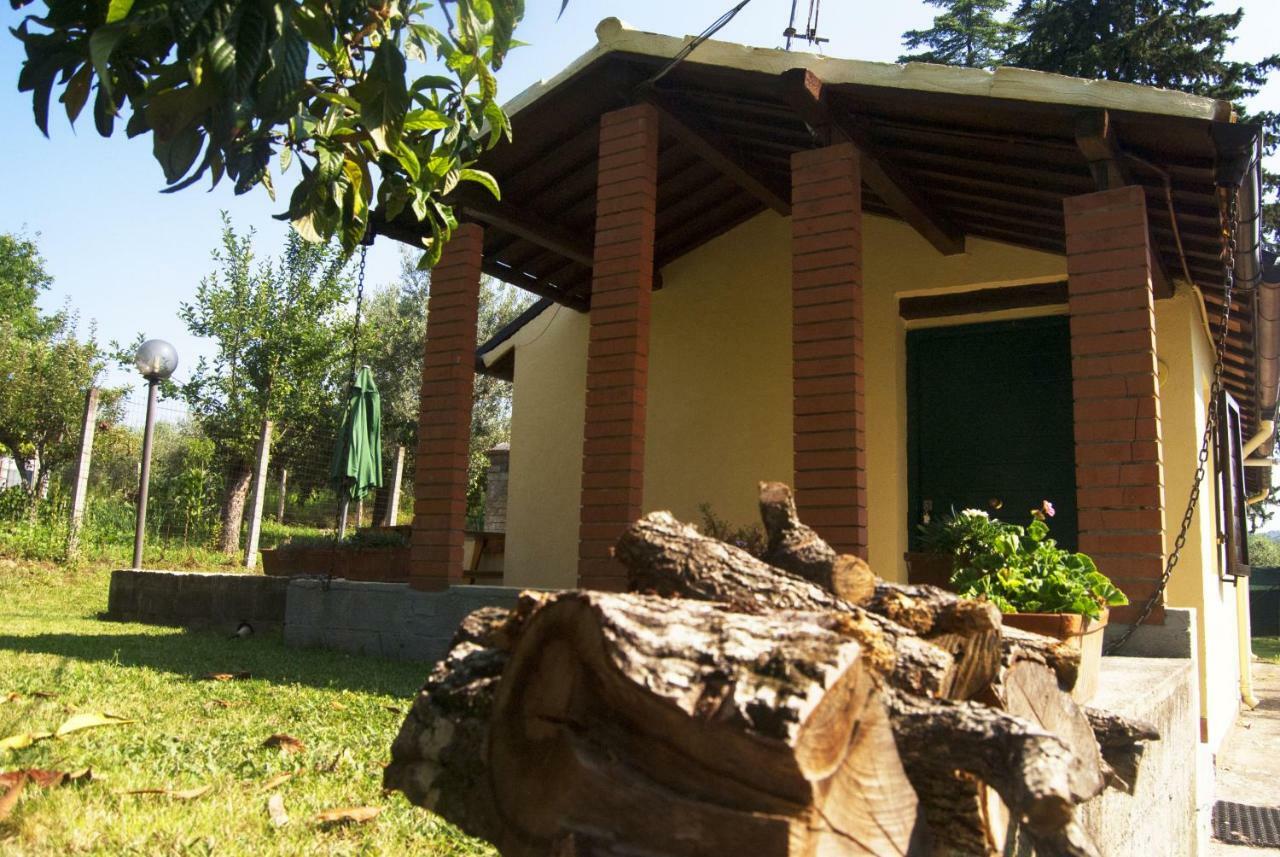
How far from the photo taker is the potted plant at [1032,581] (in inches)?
130

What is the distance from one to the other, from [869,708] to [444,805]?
84cm

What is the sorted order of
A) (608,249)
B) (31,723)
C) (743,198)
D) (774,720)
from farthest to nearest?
(743,198) < (608,249) < (31,723) < (774,720)

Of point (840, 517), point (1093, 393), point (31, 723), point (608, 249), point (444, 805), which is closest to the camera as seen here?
point (444, 805)

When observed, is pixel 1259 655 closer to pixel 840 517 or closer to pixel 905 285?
pixel 905 285

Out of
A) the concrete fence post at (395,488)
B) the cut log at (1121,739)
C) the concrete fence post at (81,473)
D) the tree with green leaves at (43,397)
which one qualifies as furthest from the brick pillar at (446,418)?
the tree with green leaves at (43,397)

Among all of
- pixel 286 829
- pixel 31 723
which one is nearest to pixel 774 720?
pixel 286 829

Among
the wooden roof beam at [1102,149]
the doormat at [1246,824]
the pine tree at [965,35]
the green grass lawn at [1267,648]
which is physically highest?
the pine tree at [965,35]

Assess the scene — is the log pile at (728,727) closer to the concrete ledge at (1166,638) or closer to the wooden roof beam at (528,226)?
the concrete ledge at (1166,638)

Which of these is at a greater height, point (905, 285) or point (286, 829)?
point (905, 285)

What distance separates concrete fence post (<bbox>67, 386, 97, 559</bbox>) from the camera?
12.6 metres

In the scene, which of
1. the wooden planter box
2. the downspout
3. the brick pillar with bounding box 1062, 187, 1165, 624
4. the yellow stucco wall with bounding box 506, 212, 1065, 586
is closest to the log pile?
the brick pillar with bounding box 1062, 187, 1165, 624

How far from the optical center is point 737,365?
30.3 ft

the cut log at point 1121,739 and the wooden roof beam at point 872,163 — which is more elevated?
the wooden roof beam at point 872,163

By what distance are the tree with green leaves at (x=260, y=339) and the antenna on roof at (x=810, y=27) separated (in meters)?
14.4
